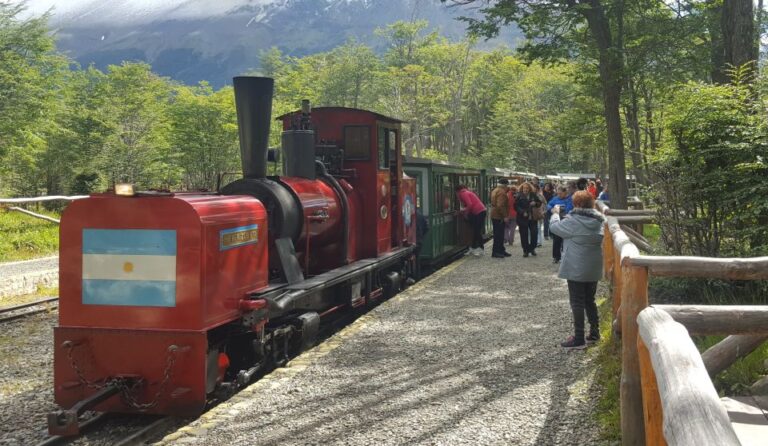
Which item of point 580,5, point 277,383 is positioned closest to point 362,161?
point 277,383

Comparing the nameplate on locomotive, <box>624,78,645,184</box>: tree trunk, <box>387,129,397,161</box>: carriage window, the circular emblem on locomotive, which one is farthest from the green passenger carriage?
the nameplate on locomotive

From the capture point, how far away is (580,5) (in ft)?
50.9

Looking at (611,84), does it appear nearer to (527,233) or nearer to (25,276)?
(527,233)

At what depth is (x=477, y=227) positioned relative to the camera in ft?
54.1

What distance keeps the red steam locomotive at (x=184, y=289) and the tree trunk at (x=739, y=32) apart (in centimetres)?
664

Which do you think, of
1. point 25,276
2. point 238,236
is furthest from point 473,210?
point 238,236

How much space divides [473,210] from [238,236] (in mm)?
10987

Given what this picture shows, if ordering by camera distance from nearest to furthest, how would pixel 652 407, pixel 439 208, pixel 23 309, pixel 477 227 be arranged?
pixel 652 407, pixel 23 309, pixel 439 208, pixel 477 227

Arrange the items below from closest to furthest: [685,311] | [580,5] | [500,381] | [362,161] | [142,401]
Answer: [685,311], [142,401], [500,381], [362,161], [580,5]

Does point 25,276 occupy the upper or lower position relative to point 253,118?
lower

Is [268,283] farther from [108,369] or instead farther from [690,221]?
[690,221]

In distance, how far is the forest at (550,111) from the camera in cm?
721

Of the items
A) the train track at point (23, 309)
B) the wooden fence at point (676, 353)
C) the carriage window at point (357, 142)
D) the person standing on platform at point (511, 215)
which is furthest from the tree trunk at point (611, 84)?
the train track at point (23, 309)

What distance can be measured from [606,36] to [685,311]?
50.4ft
